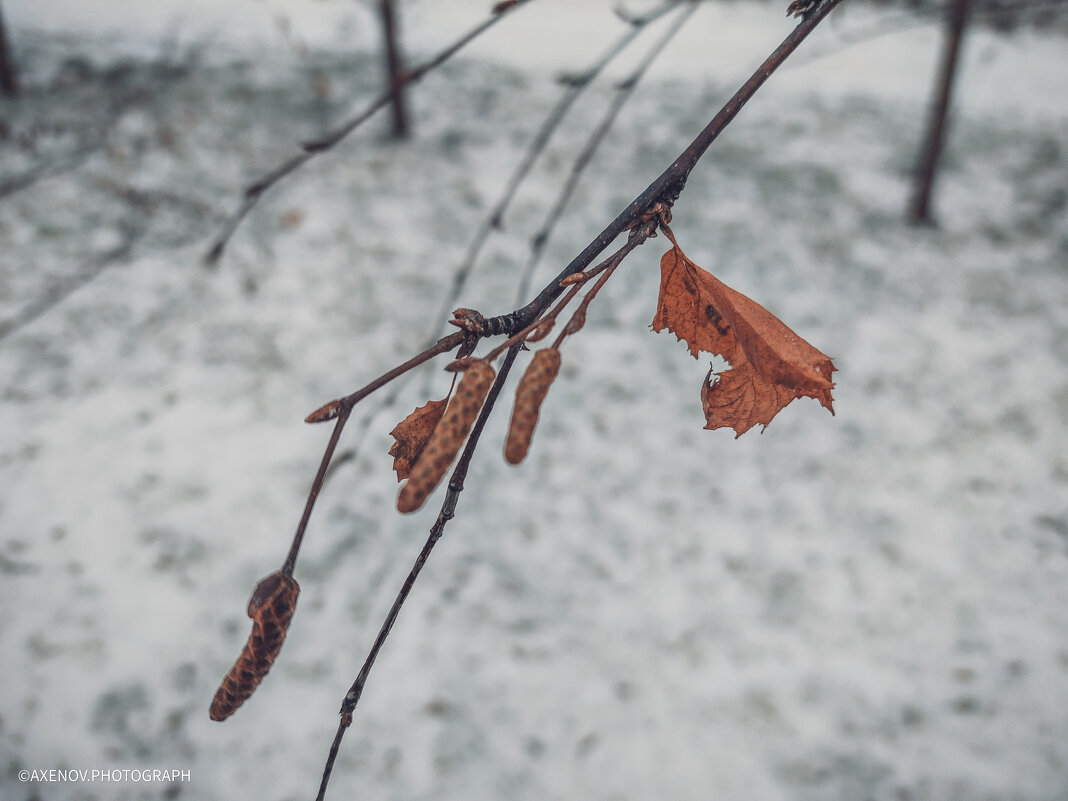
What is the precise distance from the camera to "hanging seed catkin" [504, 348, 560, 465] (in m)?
0.48

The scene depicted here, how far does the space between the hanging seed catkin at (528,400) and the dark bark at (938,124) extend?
373 centimetres

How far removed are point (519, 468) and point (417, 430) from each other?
2.42 m

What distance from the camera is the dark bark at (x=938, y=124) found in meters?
3.31

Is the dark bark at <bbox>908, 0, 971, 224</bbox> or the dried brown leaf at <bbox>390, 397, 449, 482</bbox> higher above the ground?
the dark bark at <bbox>908, 0, 971, 224</bbox>

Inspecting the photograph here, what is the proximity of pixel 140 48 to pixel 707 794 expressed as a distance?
5407mm

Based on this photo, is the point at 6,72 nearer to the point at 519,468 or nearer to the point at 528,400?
the point at 519,468

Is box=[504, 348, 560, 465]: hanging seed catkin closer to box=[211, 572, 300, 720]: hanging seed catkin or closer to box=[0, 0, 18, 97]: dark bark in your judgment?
box=[211, 572, 300, 720]: hanging seed catkin

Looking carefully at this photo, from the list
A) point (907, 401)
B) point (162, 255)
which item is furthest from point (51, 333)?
point (907, 401)

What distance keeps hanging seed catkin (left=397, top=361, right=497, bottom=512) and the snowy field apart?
0.74 meters

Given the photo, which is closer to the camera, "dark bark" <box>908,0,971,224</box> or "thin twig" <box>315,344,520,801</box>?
"thin twig" <box>315,344,520,801</box>

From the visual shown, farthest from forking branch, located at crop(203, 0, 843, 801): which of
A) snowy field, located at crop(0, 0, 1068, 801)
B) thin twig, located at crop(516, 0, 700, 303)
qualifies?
snowy field, located at crop(0, 0, 1068, 801)

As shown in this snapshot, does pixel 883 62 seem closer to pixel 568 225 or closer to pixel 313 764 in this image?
pixel 568 225

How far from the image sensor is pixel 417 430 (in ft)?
1.82

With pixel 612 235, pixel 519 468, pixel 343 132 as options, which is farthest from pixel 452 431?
pixel 519 468
